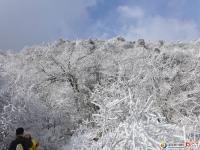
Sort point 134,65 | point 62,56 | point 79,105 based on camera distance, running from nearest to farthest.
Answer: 1. point 79,105
2. point 62,56
3. point 134,65

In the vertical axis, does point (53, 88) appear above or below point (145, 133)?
above

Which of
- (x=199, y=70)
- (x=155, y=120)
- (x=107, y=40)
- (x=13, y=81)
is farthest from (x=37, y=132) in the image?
(x=107, y=40)

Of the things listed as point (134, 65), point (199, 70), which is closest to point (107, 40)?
point (134, 65)

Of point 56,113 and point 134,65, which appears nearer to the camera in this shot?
point 56,113

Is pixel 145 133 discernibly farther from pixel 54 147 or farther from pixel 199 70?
pixel 199 70

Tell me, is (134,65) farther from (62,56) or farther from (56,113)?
(56,113)

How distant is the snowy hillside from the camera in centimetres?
1235

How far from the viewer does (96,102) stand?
1648 cm

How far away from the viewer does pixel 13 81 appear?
25.9 meters

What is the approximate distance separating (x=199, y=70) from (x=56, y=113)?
8346 millimetres

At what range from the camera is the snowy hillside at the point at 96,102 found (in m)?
12.4

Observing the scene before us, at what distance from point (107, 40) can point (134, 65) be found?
75.9m

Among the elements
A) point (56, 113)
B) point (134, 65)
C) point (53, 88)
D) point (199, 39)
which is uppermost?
point (199, 39)

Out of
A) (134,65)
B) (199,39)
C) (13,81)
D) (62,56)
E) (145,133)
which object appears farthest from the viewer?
(199,39)
